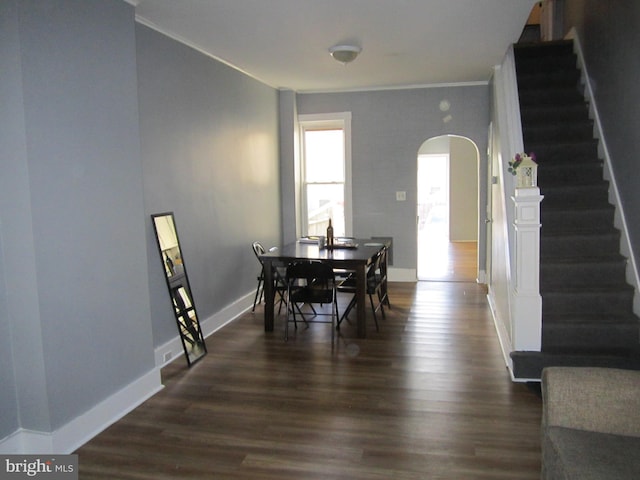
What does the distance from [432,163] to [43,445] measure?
41.4 ft

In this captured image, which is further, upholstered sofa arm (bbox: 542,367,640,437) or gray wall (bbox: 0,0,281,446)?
gray wall (bbox: 0,0,281,446)

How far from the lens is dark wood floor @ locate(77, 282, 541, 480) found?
2.79 metres

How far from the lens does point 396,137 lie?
758cm

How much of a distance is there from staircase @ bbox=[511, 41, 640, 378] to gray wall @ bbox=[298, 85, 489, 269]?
1279 mm

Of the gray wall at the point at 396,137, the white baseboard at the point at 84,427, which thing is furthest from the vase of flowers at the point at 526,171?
the gray wall at the point at 396,137

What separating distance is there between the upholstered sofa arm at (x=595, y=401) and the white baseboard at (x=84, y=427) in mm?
2495

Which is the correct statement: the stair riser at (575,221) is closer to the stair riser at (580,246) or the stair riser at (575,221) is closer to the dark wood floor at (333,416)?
the stair riser at (580,246)

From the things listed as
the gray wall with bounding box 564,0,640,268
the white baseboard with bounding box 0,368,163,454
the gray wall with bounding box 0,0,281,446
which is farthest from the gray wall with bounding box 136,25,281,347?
the gray wall with bounding box 564,0,640,268

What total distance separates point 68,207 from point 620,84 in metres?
4.27

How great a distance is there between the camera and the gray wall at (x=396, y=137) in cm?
734

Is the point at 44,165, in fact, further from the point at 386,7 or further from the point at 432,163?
the point at 432,163

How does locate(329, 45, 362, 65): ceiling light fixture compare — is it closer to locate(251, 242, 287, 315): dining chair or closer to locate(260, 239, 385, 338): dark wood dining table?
locate(260, 239, 385, 338): dark wood dining table

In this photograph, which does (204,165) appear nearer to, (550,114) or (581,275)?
(581,275)

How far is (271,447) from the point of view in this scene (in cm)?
299
